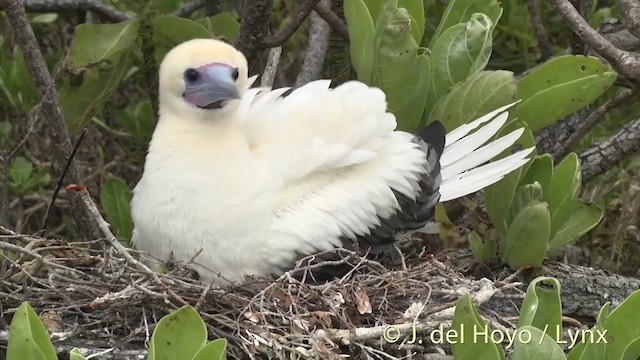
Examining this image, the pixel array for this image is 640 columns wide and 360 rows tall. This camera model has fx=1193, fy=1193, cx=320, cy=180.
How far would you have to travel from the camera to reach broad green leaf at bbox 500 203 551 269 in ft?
11.4

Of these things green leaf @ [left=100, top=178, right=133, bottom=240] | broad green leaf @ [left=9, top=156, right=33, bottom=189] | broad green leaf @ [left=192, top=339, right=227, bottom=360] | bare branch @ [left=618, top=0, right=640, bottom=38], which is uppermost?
bare branch @ [left=618, top=0, right=640, bottom=38]

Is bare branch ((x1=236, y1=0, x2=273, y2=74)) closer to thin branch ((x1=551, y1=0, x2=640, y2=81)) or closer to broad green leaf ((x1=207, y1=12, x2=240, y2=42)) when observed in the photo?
broad green leaf ((x1=207, y1=12, x2=240, y2=42))

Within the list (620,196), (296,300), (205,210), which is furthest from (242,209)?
(620,196)

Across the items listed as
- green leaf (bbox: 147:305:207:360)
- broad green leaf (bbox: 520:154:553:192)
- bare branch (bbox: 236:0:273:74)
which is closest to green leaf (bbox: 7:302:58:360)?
green leaf (bbox: 147:305:207:360)

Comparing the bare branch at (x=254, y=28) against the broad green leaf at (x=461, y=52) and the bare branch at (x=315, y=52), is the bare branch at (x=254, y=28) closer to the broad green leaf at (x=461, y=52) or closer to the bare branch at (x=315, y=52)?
the bare branch at (x=315, y=52)

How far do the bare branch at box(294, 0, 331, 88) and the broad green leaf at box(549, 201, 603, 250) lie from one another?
1.10 metres

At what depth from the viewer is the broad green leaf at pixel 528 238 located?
3463mm

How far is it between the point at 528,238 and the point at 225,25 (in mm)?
1360

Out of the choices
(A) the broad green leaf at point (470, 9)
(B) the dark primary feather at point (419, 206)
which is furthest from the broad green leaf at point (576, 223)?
(A) the broad green leaf at point (470, 9)

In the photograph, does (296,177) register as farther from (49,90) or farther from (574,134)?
(574,134)

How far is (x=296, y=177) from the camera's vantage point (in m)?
3.49

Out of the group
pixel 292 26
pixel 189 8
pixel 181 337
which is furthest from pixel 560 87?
pixel 189 8

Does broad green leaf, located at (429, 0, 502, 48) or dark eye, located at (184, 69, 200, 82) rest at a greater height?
broad green leaf, located at (429, 0, 502, 48)

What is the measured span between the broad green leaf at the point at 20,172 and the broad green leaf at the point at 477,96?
1.70 meters
